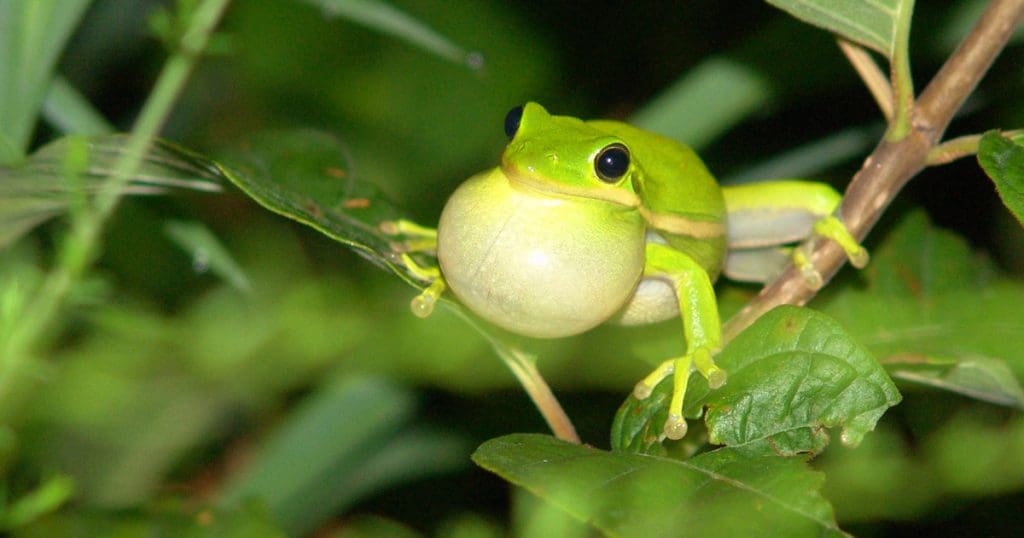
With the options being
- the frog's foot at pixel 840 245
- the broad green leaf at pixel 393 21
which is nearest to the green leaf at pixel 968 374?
the frog's foot at pixel 840 245

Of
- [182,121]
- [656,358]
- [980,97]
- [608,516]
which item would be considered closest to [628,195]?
[656,358]

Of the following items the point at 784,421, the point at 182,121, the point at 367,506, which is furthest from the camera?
the point at 182,121

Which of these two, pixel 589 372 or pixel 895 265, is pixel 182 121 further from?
pixel 895 265

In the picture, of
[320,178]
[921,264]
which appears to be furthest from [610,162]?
[921,264]

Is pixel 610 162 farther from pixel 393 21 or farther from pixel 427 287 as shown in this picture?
pixel 393 21

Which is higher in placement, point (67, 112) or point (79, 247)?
point (67, 112)

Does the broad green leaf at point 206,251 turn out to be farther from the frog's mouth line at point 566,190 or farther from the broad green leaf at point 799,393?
the broad green leaf at point 799,393

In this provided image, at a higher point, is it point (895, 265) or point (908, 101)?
point (908, 101)

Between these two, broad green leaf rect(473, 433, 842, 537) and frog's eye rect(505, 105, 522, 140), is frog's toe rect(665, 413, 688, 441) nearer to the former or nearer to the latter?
broad green leaf rect(473, 433, 842, 537)
